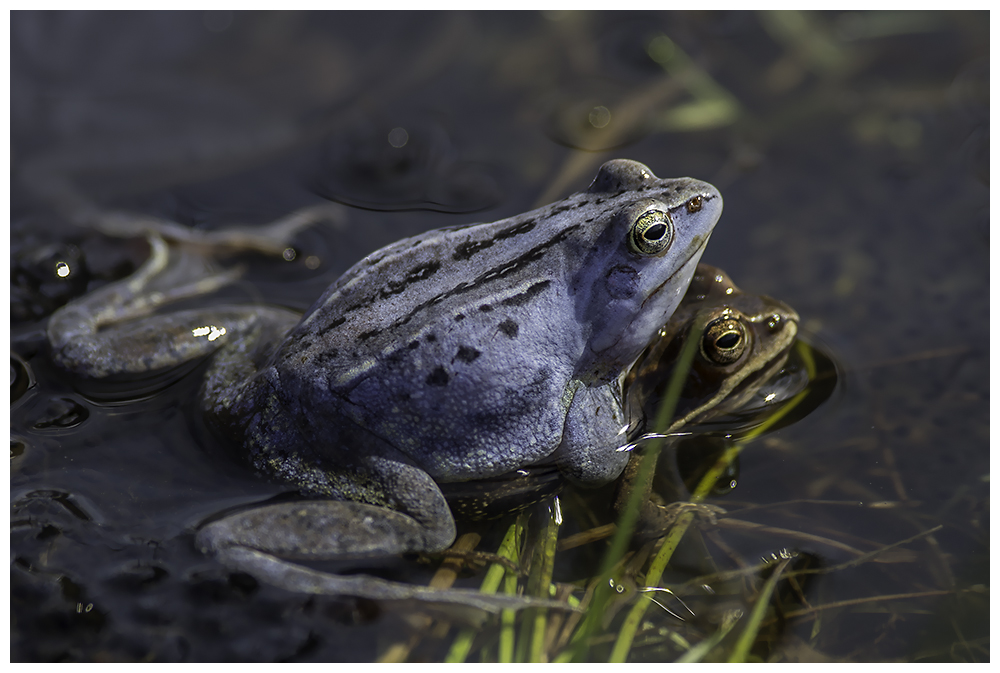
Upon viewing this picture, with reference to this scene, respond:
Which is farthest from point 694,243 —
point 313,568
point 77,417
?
point 77,417

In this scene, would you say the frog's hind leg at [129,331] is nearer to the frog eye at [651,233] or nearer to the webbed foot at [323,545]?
the webbed foot at [323,545]

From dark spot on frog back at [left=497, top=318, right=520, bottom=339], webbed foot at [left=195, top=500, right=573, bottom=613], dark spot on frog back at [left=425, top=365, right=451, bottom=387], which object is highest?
dark spot on frog back at [left=497, top=318, right=520, bottom=339]

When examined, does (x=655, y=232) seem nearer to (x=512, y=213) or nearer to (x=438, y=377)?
(x=438, y=377)

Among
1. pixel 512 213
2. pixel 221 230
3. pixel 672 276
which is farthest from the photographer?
pixel 512 213

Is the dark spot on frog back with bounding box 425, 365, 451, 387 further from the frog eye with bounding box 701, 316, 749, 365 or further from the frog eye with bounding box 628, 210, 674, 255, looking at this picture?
the frog eye with bounding box 701, 316, 749, 365

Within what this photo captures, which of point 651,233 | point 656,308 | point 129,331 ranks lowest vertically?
point 129,331

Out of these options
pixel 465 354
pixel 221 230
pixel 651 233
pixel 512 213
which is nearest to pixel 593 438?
pixel 465 354

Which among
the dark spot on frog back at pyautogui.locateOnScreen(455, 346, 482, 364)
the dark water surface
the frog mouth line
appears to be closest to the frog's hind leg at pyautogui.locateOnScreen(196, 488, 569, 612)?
the dark water surface
